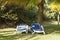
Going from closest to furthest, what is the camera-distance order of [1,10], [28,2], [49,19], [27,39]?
1. [27,39]
2. [28,2]
3. [1,10]
4. [49,19]

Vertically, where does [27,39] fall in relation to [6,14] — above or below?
below

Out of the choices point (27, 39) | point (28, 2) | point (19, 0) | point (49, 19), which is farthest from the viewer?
point (49, 19)

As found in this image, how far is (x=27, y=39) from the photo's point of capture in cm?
1193

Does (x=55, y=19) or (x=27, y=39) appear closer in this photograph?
(x=27, y=39)

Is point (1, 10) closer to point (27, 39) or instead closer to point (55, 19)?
point (27, 39)

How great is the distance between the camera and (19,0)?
14.9 meters

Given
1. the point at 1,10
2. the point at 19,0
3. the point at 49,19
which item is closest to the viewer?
the point at 19,0

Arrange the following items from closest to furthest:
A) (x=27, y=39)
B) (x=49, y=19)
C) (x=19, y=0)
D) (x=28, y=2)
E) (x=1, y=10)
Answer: (x=27, y=39) < (x=19, y=0) < (x=28, y=2) < (x=1, y=10) < (x=49, y=19)

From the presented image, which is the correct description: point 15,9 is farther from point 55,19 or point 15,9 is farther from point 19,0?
point 55,19

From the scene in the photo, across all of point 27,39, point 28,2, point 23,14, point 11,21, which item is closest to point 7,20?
point 11,21

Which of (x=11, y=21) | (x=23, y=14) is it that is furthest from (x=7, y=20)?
(x=23, y=14)

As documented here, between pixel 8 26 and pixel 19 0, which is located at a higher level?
pixel 19 0

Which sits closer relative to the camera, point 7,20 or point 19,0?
point 19,0

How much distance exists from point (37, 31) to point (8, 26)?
24.7 feet
